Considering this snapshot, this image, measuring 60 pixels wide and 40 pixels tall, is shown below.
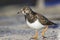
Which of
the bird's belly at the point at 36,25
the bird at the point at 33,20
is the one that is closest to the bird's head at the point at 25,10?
the bird at the point at 33,20

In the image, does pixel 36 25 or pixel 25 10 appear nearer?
pixel 36 25

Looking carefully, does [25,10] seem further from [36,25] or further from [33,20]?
[36,25]

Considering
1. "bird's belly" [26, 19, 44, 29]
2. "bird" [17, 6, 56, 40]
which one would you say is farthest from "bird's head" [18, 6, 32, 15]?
"bird's belly" [26, 19, 44, 29]

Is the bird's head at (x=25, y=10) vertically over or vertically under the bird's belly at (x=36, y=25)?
over

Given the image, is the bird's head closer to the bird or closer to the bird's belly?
the bird

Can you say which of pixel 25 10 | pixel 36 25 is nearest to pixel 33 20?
pixel 36 25

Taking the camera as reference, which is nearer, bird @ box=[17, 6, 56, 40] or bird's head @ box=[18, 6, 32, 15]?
bird @ box=[17, 6, 56, 40]

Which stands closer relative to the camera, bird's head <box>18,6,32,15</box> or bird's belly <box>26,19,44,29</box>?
bird's belly <box>26,19,44,29</box>

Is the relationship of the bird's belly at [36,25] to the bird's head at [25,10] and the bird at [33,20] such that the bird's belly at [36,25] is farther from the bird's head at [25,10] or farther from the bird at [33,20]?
the bird's head at [25,10]

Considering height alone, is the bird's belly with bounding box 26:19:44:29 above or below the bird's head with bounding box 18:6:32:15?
below

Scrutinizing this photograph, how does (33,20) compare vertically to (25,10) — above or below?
below

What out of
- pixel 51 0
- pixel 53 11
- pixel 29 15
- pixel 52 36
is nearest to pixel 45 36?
pixel 52 36

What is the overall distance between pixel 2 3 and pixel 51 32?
1170 centimetres

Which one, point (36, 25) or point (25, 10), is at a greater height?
point (25, 10)
